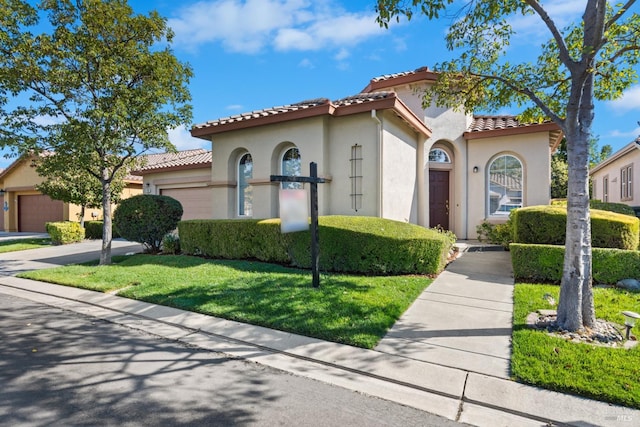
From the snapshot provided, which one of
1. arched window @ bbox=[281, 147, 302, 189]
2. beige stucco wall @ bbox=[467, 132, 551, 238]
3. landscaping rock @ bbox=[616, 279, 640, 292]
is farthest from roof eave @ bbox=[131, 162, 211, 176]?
landscaping rock @ bbox=[616, 279, 640, 292]

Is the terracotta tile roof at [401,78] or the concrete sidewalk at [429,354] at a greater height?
the terracotta tile roof at [401,78]

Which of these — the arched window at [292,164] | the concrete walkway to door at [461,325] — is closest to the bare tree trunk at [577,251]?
the concrete walkway to door at [461,325]

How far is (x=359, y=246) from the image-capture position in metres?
7.60

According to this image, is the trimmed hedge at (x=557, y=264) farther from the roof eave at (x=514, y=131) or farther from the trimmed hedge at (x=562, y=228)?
the roof eave at (x=514, y=131)

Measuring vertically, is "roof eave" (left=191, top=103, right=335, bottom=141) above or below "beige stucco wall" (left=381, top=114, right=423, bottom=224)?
above

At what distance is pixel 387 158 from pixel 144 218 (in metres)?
7.44

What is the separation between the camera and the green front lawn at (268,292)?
192 inches

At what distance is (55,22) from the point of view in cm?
874

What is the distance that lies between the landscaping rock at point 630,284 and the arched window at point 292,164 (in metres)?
7.46

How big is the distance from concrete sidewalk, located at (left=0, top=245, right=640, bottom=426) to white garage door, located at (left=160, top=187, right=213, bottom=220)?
7523 millimetres

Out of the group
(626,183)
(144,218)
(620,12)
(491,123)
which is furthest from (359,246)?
(626,183)

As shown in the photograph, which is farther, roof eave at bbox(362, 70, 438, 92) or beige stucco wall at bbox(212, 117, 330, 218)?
roof eave at bbox(362, 70, 438, 92)

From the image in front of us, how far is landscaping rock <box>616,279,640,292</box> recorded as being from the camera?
6.18m

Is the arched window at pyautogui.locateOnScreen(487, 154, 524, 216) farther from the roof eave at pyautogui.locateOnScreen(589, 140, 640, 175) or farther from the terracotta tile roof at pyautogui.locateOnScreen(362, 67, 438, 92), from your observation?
the roof eave at pyautogui.locateOnScreen(589, 140, 640, 175)
